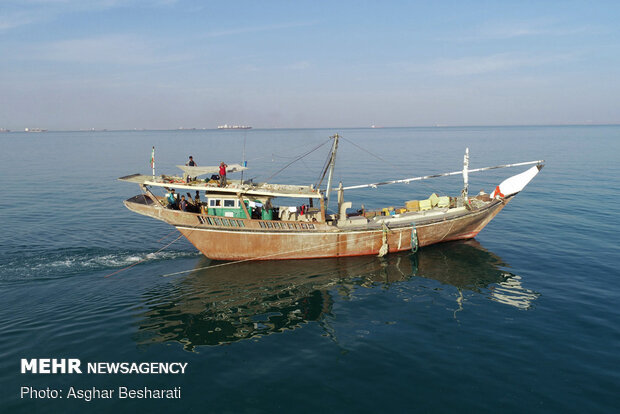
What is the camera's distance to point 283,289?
22.2 m

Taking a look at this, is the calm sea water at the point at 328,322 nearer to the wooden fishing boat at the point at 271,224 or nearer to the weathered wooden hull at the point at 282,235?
the weathered wooden hull at the point at 282,235

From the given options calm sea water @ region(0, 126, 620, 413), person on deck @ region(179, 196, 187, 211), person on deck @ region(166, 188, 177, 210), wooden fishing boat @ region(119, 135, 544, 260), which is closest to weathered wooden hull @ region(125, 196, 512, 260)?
wooden fishing boat @ region(119, 135, 544, 260)

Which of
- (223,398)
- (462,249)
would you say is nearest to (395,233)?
(462,249)

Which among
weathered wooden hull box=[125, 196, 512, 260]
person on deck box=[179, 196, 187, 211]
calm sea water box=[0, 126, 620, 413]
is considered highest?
person on deck box=[179, 196, 187, 211]

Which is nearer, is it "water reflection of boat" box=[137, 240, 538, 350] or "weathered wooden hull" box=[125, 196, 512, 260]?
"water reflection of boat" box=[137, 240, 538, 350]

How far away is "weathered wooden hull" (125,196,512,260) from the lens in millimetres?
25672

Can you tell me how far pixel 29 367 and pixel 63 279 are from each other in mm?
9286

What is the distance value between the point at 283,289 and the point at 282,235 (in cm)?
500

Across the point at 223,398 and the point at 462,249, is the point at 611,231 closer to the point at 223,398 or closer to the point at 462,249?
the point at 462,249

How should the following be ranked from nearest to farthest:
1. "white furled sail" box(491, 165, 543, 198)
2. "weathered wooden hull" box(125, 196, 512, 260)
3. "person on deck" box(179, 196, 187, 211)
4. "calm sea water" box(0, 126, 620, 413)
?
"calm sea water" box(0, 126, 620, 413) < "weathered wooden hull" box(125, 196, 512, 260) < "person on deck" box(179, 196, 187, 211) < "white furled sail" box(491, 165, 543, 198)

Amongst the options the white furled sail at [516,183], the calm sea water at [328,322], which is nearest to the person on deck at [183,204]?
the calm sea water at [328,322]

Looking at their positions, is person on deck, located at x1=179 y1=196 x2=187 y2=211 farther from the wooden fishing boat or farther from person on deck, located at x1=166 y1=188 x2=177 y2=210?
the wooden fishing boat

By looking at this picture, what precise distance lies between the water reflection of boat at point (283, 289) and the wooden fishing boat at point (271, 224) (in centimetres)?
95

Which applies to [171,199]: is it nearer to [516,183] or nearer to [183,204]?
[183,204]
